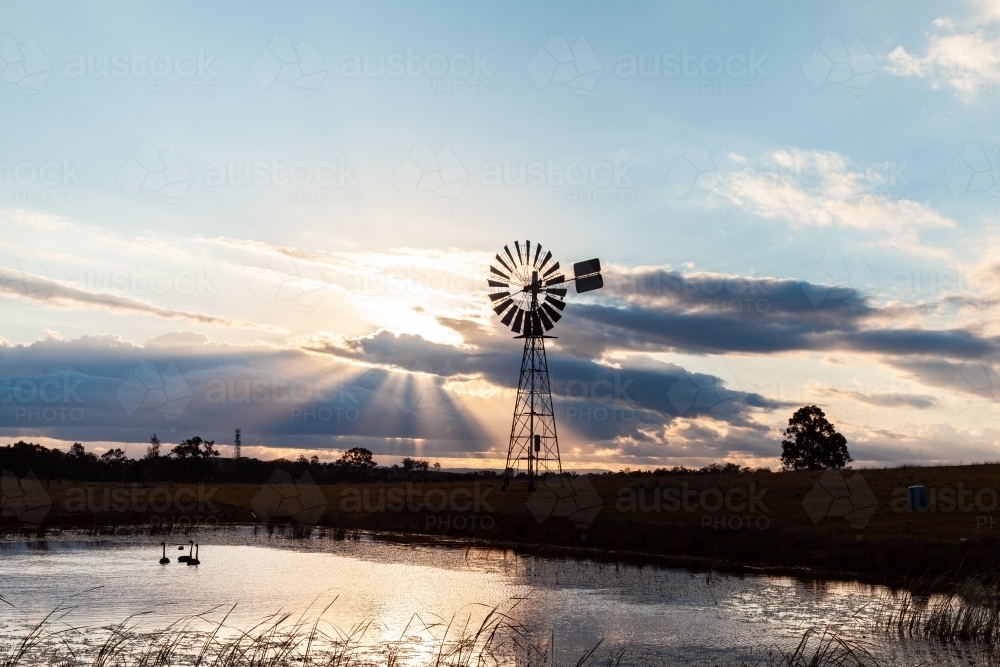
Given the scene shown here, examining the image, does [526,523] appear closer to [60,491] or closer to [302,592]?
[302,592]

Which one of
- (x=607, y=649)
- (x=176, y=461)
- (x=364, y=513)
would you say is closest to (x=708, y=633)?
(x=607, y=649)

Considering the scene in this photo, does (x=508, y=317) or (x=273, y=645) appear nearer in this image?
(x=273, y=645)

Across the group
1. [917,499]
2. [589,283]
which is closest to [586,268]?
[589,283]

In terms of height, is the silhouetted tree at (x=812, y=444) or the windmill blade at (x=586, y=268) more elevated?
the windmill blade at (x=586, y=268)

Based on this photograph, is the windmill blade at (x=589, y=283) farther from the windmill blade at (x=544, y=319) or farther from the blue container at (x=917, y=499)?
the blue container at (x=917, y=499)

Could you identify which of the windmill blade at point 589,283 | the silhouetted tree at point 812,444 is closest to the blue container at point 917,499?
the windmill blade at point 589,283

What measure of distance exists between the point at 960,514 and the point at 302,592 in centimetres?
2988

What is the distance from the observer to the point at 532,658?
801 inches

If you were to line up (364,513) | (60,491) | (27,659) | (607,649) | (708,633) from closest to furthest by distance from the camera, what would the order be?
(27,659) → (607,649) → (708,633) → (364,513) → (60,491)

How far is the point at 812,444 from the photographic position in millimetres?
99000

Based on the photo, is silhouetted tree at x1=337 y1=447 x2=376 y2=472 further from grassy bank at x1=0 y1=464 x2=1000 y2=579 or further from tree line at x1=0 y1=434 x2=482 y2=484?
grassy bank at x1=0 y1=464 x2=1000 y2=579

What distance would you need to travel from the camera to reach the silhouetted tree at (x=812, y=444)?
97750mm

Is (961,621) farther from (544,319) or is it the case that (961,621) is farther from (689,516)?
(544,319)

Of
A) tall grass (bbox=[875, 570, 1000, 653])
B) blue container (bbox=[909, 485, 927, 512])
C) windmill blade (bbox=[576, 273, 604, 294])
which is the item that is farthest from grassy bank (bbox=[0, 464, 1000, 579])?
windmill blade (bbox=[576, 273, 604, 294])
